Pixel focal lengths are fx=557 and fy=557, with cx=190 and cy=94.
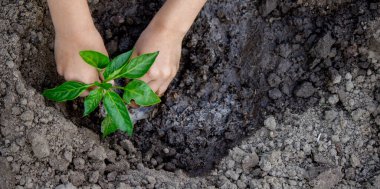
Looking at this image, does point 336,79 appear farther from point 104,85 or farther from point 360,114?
point 104,85

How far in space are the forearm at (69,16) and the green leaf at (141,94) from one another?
305 mm

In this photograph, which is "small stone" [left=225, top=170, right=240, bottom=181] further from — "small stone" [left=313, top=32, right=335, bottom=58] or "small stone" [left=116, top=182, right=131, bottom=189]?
"small stone" [left=313, top=32, right=335, bottom=58]

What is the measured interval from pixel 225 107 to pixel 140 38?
40 centimetres

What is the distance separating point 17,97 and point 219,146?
2.33 feet

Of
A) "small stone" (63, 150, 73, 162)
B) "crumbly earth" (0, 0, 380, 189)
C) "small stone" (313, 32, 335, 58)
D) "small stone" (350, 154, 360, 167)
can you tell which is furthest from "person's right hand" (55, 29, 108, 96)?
"small stone" (350, 154, 360, 167)

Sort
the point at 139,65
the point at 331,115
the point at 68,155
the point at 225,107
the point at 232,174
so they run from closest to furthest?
the point at 139,65 < the point at 68,155 < the point at 232,174 < the point at 331,115 < the point at 225,107

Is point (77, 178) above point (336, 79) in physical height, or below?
below

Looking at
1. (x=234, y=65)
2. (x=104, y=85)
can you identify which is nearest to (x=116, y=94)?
(x=104, y=85)

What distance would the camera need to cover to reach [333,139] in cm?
189

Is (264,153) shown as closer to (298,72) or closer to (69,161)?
(298,72)

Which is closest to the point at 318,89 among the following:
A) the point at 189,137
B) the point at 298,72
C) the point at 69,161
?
the point at 298,72

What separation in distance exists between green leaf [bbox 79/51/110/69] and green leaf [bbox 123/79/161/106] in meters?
0.11

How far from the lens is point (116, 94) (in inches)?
65.5

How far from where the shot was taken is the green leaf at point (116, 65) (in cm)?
166
